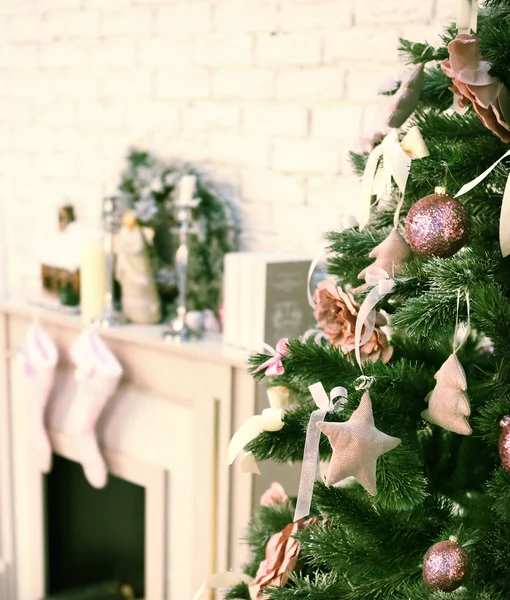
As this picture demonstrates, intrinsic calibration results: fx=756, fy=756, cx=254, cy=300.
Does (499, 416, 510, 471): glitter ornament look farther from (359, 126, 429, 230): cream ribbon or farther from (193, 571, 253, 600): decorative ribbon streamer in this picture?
(193, 571, 253, 600): decorative ribbon streamer

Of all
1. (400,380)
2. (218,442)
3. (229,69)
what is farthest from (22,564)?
(400,380)

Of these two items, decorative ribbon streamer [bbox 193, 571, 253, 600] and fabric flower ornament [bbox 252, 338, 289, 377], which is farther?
decorative ribbon streamer [bbox 193, 571, 253, 600]

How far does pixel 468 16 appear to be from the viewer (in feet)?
2.66

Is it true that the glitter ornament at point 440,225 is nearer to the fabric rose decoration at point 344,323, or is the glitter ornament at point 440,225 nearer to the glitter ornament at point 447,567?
the fabric rose decoration at point 344,323

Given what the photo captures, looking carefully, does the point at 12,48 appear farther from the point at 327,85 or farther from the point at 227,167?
the point at 327,85

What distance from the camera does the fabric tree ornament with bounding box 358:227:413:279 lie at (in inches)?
34.8

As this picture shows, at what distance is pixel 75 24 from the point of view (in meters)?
2.27

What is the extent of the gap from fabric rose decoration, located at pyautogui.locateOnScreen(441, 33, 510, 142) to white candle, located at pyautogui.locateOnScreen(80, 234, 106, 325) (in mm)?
1340

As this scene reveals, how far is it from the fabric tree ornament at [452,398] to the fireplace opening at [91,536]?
139 centimetres

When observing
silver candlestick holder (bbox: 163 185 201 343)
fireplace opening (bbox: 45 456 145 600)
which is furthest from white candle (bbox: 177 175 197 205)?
fireplace opening (bbox: 45 456 145 600)

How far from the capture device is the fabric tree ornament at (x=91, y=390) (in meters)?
1.92

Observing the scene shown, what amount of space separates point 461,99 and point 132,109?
1.50m

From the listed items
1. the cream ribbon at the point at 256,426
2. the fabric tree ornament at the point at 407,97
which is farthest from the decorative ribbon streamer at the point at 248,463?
the fabric tree ornament at the point at 407,97

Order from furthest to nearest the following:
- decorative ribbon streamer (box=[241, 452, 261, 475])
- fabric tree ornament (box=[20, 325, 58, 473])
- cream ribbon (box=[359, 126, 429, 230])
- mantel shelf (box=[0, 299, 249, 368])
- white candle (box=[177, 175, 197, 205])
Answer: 1. fabric tree ornament (box=[20, 325, 58, 473])
2. white candle (box=[177, 175, 197, 205])
3. mantel shelf (box=[0, 299, 249, 368])
4. decorative ribbon streamer (box=[241, 452, 261, 475])
5. cream ribbon (box=[359, 126, 429, 230])
